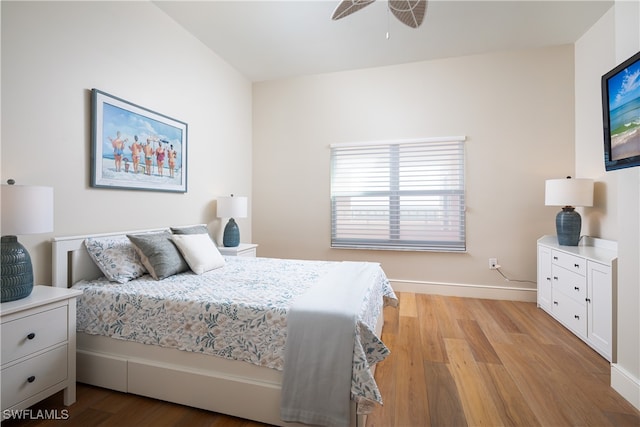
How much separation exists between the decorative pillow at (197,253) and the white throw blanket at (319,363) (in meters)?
1.19

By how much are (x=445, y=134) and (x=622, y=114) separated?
1.93m

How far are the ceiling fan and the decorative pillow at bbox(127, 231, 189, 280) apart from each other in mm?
2315

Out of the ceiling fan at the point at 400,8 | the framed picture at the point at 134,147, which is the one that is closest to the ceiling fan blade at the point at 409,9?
the ceiling fan at the point at 400,8

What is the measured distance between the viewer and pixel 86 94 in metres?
2.18

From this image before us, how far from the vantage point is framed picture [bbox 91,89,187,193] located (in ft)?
7.38

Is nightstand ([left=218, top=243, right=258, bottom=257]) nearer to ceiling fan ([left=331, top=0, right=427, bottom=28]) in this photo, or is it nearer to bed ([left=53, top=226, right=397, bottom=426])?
bed ([left=53, top=226, right=397, bottom=426])

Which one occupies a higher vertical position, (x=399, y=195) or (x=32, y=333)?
(x=399, y=195)

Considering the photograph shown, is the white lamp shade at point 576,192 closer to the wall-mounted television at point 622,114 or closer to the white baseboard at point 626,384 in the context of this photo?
the wall-mounted television at point 622,114

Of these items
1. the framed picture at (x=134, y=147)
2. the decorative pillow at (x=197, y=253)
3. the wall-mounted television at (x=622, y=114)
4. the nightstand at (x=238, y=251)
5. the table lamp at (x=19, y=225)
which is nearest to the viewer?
the table lamp at (x=19, y=225)

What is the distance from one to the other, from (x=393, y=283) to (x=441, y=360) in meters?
1.73

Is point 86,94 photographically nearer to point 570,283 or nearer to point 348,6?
point 348,6

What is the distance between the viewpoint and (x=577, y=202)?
2.81 metres

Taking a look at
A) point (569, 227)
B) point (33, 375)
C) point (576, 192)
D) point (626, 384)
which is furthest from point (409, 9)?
point (33, 375)

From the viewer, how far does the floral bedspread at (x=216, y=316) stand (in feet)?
4.67
